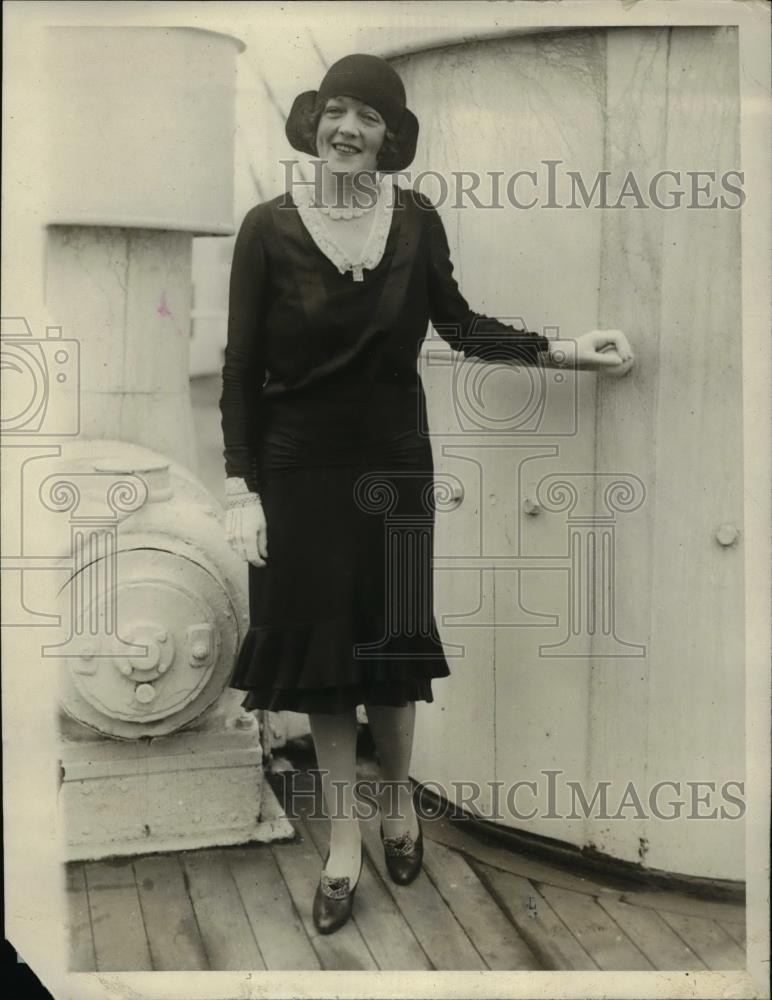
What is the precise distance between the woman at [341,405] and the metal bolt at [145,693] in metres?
0.19

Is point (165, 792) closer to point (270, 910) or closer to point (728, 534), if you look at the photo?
point (270, 910)

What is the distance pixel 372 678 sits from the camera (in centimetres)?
271

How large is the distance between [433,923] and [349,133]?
1.60 metres

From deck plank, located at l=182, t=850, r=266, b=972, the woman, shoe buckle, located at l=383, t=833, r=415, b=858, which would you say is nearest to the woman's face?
the woman

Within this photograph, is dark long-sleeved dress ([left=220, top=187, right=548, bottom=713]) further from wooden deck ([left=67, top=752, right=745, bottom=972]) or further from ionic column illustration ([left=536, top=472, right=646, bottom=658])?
wooden deck ([left=67, top=752, right=745, bottom=972])

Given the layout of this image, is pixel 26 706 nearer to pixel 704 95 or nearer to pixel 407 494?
pixel 407 494

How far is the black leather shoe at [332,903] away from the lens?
2.74 meters

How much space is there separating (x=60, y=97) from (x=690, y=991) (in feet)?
7.23

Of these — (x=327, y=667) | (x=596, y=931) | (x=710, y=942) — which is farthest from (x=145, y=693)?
(x=710, y=942)

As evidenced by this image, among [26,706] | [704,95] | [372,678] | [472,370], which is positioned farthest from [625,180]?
[26,706]

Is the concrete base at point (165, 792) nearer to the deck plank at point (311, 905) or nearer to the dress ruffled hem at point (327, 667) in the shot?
the deck plank at point (311, 905)

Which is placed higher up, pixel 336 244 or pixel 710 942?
pixel 336 244

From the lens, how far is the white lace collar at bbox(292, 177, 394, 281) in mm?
2574

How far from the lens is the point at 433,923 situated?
2762 mm
